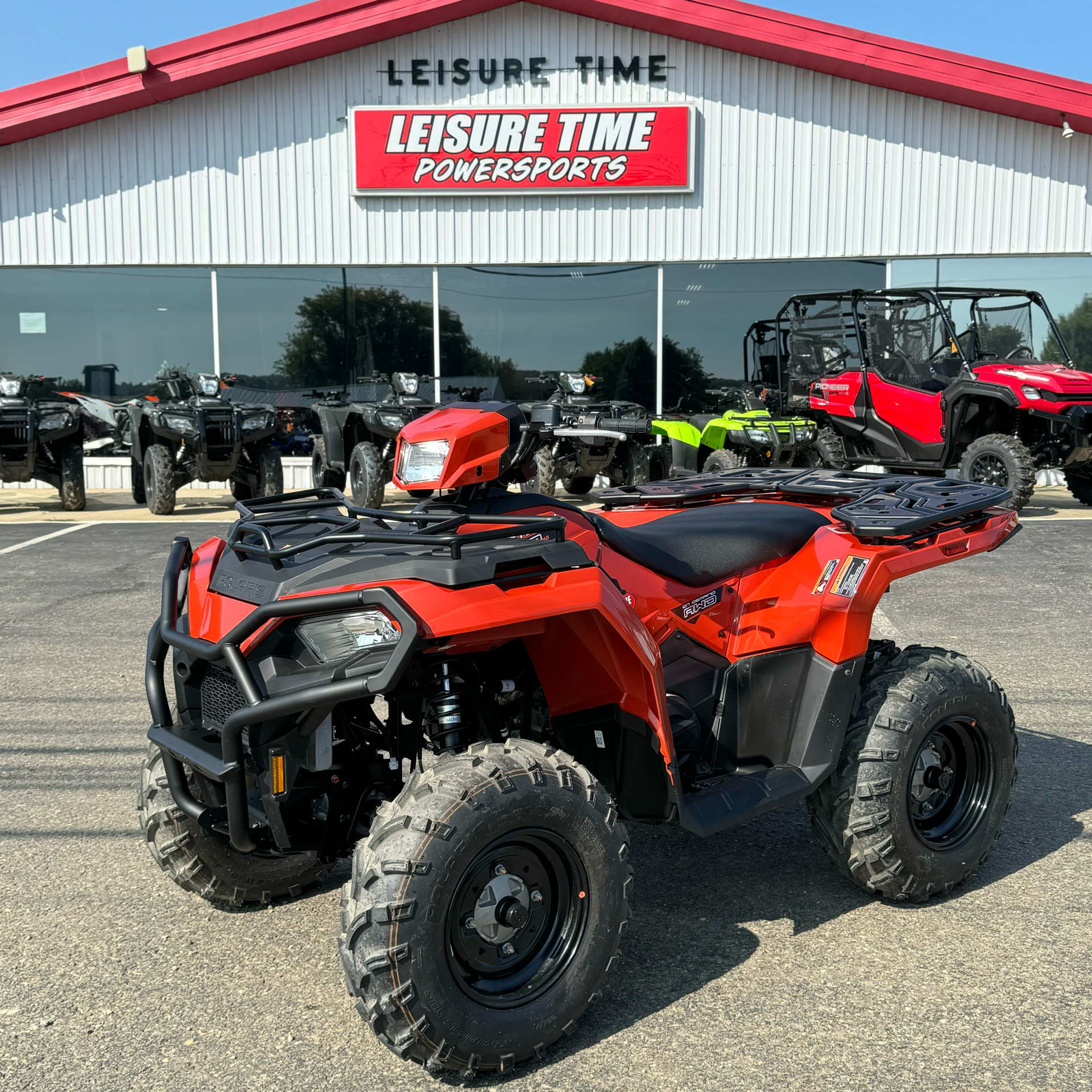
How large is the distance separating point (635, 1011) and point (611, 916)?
32 cm

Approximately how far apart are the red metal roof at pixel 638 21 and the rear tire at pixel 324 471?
5445 mm

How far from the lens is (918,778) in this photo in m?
3.47

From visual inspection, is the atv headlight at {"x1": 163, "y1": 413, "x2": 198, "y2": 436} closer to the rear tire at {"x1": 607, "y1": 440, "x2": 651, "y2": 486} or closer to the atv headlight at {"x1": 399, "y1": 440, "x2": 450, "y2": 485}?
the rear tire at {"x1": 607, "y1": 440, "x2": 651, "y2": 486}

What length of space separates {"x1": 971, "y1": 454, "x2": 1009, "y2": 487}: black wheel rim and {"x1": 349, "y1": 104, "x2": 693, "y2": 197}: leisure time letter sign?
6.41m

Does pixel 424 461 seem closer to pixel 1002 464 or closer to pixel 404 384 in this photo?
pixel 1002 464

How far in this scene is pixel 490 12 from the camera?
16.1 m

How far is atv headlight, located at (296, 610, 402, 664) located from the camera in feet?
8.47

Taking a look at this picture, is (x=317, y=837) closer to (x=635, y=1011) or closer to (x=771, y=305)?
(x=635, y=1011)

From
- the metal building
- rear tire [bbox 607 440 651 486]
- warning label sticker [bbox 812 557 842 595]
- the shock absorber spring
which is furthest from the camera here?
the metal building

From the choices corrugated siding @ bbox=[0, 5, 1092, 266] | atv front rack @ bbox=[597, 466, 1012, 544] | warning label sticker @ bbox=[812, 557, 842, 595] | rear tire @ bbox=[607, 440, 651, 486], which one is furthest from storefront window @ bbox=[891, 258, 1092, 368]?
warning label sticker @ bbox=[812, 557, 842, 595]

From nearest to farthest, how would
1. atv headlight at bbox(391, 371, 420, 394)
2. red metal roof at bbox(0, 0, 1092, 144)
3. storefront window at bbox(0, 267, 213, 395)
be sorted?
atv headlight at bbox(391, 371, 420, 394)
red metal roof at bbox(0, 0, 1092, 144)
storefront window at bbox(0, 267, 213, 395)

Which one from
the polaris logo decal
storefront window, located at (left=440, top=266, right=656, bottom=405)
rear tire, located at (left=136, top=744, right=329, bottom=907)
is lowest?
rear tire, located at (left=136, top=744, right=329, bottom=907)

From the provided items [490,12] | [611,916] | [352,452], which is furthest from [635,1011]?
[490,12]

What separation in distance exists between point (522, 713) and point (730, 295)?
47.0 feet
